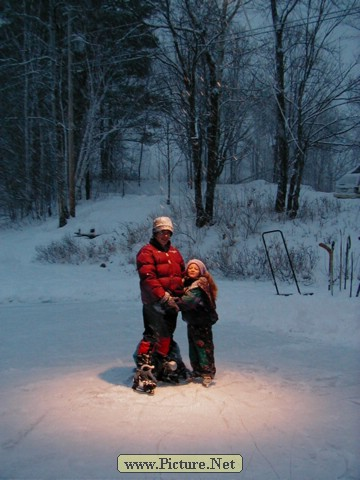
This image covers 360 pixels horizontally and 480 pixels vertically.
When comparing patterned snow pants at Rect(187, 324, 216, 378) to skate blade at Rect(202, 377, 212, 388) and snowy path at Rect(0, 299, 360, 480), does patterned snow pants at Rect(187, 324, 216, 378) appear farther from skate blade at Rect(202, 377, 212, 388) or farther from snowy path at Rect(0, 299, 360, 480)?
snowy path at Rect(0, 299, 360, 480)

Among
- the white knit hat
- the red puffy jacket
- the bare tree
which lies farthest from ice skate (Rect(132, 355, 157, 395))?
the bare tree

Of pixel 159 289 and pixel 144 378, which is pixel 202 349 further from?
pixel 159 289

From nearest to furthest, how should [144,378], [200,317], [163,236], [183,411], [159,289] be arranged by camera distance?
[183,411]
[159,289]
[144,378]
[163,236]
[200,317]

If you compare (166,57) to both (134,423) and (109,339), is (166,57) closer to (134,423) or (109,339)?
(109,339)

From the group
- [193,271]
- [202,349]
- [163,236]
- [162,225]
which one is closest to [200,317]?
[202,349]

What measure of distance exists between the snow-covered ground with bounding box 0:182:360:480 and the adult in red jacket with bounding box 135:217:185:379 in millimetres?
469

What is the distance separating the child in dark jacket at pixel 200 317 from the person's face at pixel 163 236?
1.47ft

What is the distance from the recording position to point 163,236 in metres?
5.54

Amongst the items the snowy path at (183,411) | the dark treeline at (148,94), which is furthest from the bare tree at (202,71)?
the snowy path at (183,411)

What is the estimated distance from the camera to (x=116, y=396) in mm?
5281

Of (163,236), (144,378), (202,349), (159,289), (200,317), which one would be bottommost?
(144,378)

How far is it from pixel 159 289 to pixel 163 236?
634 mm

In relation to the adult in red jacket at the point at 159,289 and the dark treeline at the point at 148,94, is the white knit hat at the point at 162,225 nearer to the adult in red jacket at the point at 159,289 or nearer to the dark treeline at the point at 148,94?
the adult in red jacket at the point at 159,289

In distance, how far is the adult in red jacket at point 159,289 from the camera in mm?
5348
